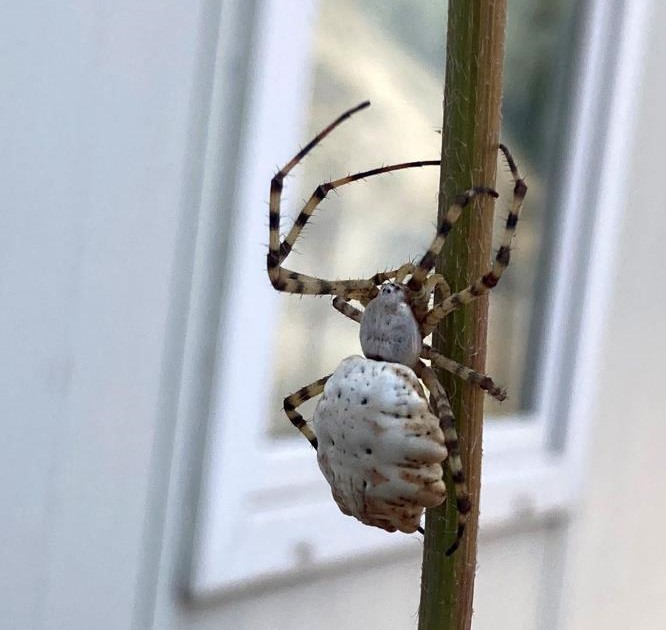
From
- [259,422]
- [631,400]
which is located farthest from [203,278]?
[631,400]

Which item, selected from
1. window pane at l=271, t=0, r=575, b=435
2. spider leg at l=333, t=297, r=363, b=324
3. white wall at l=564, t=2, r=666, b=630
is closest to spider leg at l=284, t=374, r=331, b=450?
spider leg at l=333, t=297, r=363, b=324

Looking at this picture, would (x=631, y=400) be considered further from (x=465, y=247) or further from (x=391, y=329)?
(x=465, y=247)

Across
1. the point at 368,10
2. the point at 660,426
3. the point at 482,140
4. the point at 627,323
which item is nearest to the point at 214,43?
the point at 368,10

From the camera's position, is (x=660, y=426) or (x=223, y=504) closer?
(x=223, y=504)

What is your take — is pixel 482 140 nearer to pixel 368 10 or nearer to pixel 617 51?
pixel 368 10

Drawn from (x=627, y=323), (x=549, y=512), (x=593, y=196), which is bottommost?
(x=549, y=512)

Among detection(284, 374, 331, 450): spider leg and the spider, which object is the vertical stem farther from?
detection(284, 374, 331, 450): spider leg

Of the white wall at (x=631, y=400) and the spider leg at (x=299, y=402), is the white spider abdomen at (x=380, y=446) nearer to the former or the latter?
the spider leg at (x=299, y=402)
